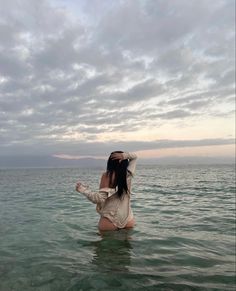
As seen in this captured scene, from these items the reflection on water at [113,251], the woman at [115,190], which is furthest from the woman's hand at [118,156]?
the reflection on water at [113,251]

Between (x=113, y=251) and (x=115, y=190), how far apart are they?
5.19ft

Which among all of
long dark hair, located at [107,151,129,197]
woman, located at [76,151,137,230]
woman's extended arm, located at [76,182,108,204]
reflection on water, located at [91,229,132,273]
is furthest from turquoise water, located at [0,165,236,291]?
long dark hair, located at [107,151,129,197]

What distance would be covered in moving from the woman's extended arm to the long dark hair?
14.9 inches

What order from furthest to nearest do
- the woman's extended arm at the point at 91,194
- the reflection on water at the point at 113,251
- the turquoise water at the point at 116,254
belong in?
the woman's extended arm at the point at 91,194 < the reflection on water at the point at 113,251 < the turquoise water at the point at 116,254

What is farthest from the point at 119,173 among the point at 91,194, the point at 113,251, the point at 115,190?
the point at 113,251

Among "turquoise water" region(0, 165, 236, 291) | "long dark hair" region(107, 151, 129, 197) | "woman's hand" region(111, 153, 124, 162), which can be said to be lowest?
"turquoise water" region(0, 165, 236, 291)

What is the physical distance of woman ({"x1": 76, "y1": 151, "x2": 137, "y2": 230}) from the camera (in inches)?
332

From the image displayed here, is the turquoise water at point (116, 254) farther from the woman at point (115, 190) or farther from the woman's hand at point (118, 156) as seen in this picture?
the woman's hand at point (118, 156)

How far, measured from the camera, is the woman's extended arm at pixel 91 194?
838cm

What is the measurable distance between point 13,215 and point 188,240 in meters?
8.17

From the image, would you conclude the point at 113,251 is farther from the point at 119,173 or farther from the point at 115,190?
the point at 119,173

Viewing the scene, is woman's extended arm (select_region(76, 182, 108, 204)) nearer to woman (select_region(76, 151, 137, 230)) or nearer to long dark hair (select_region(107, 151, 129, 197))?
woman (select_region(76, 151, 137, 230))

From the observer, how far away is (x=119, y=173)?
842 centimetres

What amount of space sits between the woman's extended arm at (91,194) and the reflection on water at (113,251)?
1.16 meters
